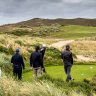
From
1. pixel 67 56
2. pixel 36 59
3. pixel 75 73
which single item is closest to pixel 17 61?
pixel 36 59

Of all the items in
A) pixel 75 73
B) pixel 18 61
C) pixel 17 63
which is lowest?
pixel 75 73

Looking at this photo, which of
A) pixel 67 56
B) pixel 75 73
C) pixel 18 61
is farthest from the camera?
pixel 75 73

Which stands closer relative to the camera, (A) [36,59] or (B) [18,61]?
(B) [18,61]

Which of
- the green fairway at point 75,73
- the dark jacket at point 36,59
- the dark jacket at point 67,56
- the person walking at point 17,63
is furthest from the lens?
the green fairway at point 75,73

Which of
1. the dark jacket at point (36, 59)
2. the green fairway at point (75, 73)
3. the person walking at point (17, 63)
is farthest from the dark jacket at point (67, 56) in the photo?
the person walking at point (17, 63)

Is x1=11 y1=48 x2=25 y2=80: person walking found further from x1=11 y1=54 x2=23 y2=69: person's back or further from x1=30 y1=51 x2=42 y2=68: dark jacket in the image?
x1=30 y1=51 x2=42 y2=68: dark jacket

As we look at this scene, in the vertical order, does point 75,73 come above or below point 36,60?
below

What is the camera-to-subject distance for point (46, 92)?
11.8m

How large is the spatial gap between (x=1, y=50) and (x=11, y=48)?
1.76 m

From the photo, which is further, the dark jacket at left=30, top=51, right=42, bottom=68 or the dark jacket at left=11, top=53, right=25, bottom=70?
the dark jacket at left=30, top=51, right=42, bottom=68

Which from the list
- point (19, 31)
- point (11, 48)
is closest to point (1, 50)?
point (11, 48)

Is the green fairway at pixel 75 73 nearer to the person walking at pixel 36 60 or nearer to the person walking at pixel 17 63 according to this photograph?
the person walking at pixel 36 60

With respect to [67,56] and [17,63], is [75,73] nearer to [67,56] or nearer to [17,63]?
[67,56]

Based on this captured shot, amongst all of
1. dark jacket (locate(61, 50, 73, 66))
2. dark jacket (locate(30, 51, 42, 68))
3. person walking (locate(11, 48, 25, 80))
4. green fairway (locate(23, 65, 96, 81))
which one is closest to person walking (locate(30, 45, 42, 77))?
dark jacket (locate(30, 51, 42, 68))
